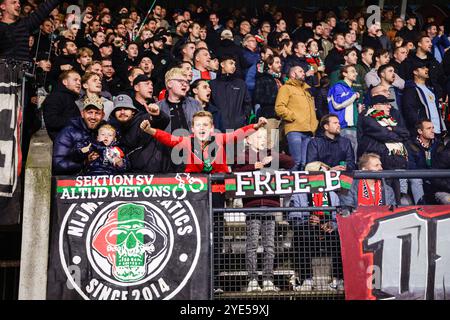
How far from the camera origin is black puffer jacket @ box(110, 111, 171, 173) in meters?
9.02

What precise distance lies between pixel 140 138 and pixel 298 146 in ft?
9.08

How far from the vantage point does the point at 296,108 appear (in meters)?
11.4

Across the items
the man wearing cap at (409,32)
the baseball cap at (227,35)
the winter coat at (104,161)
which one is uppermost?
the man wearing cap at (409,32)

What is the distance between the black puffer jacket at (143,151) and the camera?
902 centimetres

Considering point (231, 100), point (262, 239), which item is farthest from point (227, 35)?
point (262, 239)

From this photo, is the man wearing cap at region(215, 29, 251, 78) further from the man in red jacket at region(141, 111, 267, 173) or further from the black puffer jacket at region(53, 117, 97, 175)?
the black puffer jacket at region(53, 117, 97, 175)

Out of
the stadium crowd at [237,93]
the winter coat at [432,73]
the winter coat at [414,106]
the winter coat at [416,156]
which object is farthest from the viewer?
the winter coat at [432,73]

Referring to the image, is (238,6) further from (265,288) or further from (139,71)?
(265,288)

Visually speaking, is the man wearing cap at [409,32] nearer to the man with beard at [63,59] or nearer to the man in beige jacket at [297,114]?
the man in beige jacket at [297,114]

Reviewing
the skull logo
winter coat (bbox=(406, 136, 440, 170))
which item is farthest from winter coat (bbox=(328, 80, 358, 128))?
the skull logo

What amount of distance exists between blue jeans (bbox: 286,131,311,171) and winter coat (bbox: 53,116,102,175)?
326cm

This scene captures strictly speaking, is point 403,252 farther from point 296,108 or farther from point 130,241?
point 296,108

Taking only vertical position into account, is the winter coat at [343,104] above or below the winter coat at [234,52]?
below

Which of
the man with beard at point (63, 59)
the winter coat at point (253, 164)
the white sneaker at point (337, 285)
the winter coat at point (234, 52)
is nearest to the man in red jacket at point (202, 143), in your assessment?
the winter coat at point (253, 164)
